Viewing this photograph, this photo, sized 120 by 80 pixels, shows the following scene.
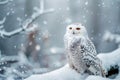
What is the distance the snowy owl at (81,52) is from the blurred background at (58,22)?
4.35m

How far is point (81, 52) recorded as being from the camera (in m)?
3.24

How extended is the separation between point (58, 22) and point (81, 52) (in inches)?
216

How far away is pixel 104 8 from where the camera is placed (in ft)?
28.2

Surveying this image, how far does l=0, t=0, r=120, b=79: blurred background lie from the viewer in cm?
787

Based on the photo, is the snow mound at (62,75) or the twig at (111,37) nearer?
the snow mound at (62,75)

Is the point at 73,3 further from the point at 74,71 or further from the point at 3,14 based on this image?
the point at 74,71

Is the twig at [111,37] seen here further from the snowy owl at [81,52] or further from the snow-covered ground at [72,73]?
the snowy owl at [81,52]

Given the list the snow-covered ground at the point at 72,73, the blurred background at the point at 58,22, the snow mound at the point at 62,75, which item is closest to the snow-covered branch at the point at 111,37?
the blurred background at the point at 58,22

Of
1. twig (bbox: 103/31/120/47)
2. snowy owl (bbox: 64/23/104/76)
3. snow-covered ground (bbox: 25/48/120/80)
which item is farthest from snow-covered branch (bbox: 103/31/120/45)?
snowy owl (bbox: 64/23/104/76)

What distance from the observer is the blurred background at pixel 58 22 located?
7.87m

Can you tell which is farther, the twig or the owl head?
the twig

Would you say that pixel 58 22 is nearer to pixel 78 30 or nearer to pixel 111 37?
pixel 111 37

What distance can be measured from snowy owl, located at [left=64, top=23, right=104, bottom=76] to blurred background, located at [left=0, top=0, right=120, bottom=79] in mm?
4348

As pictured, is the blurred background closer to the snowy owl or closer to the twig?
the twig
